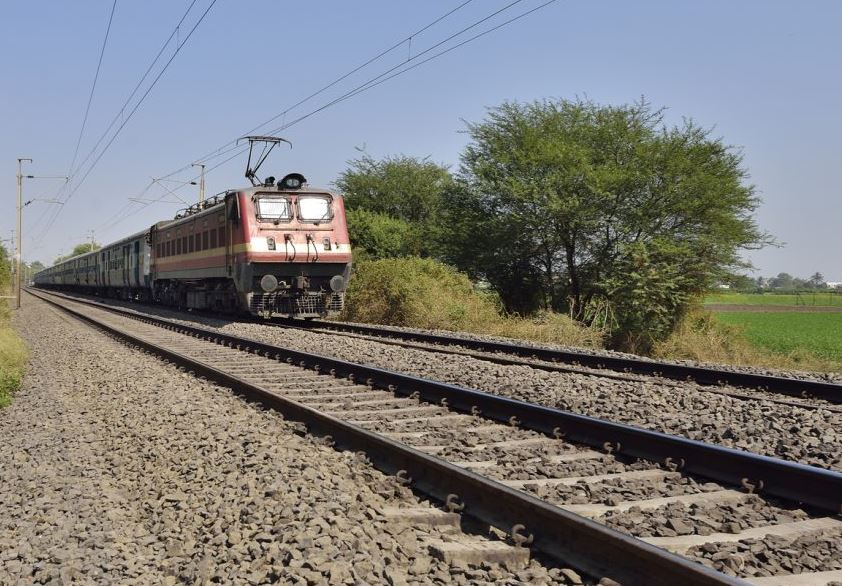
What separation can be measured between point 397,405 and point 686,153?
64.4 ft

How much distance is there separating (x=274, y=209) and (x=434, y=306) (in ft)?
17.3

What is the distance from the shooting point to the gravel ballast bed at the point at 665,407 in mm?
5727

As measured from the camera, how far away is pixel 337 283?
1928 cm

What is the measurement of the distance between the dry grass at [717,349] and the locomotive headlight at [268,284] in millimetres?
9880

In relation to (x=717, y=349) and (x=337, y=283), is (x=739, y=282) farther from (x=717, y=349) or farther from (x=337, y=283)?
(x=337, y=283)

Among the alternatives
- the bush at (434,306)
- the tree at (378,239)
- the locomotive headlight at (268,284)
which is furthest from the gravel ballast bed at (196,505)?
the tree at (378,239)

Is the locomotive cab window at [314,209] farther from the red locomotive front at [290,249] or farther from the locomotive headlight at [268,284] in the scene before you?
the locomotive headlight at [268,284]

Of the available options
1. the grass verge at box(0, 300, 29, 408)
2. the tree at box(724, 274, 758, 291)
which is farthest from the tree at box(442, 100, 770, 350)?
the grass verge at box(0, 300, 29, 408)

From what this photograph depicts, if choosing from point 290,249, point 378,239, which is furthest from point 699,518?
point 378,239

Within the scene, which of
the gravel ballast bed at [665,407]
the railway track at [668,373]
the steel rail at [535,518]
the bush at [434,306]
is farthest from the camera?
the bush at [434,306]

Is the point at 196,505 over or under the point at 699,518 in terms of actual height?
under

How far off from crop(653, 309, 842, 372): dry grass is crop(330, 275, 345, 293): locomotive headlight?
8291 millimetres

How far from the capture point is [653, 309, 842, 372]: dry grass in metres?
16.9

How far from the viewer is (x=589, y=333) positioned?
19.6 meters
